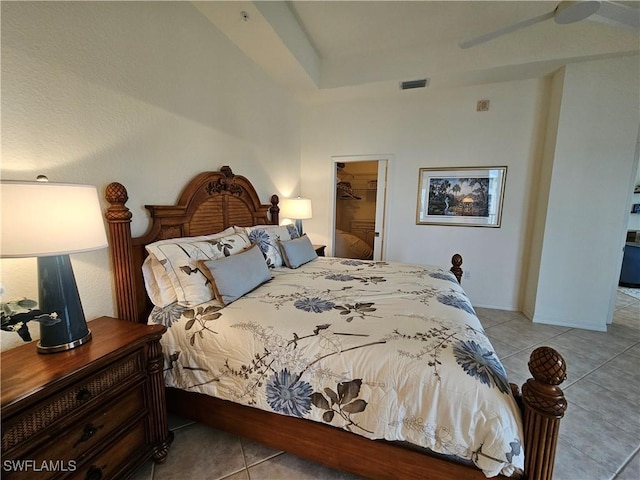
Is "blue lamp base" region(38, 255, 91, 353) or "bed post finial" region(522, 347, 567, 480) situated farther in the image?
"blue lamp base" region(38, 255, 91, 353)

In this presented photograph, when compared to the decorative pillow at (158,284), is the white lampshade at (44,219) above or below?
above

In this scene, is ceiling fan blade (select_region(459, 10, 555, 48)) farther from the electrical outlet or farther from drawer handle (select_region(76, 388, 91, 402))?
drawer handle (select_region(76, 388, 91, 402))

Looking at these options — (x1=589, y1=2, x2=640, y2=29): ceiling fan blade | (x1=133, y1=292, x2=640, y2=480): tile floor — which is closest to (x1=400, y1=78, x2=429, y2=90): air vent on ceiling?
(x1=589, y1=2, x2=640, y2=29): ceiling fan blade

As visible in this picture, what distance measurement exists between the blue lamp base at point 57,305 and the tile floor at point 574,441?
784 millimetres

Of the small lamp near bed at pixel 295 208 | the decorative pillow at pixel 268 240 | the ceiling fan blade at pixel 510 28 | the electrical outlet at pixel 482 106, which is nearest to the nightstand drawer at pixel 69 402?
the decorative pillow at pixel 268 240

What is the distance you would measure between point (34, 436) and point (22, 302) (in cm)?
47

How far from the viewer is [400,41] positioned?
3.00m

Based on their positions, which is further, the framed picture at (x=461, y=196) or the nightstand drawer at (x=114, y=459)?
the framed picture at (x=461, y=196)

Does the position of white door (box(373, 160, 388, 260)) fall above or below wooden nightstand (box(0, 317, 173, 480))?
above

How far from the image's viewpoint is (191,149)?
215cm

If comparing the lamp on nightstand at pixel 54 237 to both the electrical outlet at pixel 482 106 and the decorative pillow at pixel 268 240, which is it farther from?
the electrical outlet at pixel 482 106

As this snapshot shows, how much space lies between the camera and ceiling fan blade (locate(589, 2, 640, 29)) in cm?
177

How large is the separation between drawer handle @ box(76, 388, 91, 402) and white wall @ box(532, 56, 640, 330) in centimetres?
403

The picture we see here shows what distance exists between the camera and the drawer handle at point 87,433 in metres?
1.04
